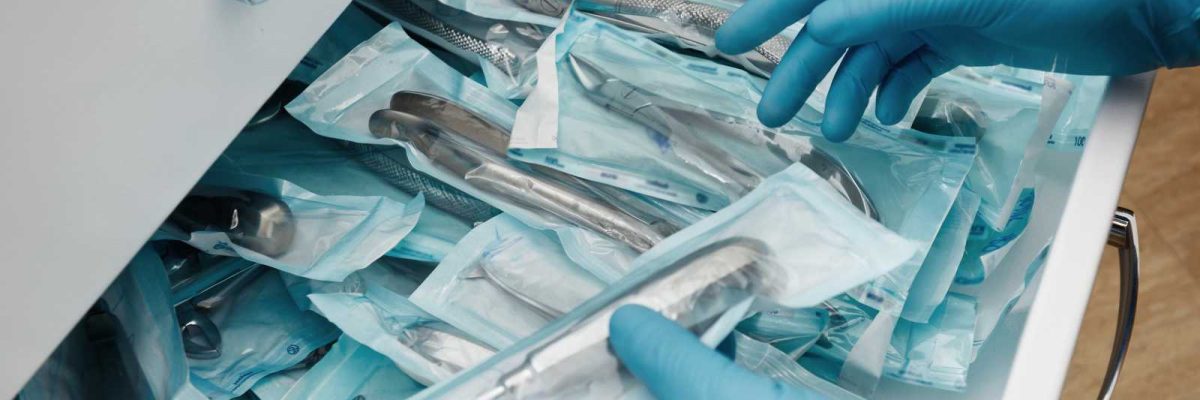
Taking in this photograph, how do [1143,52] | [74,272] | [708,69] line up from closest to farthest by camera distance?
[74,272] < [1143,52] < [708,69]

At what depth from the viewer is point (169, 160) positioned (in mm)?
376

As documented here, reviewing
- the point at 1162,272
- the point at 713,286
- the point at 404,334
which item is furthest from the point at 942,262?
the point at 1162,272

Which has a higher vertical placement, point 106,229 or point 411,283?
point 106,229

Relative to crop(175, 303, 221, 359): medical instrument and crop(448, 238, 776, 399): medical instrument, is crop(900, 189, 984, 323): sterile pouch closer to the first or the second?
crop(448, 238, 776, 399): medical instrument

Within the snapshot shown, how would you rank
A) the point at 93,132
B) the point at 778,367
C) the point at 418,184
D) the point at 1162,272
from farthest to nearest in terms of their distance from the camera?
1. the point at 1162,272
2. the point at 418,184
3. the point at 778,367
4. the point at 93,132

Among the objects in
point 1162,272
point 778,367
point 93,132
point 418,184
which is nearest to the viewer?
point 93,132

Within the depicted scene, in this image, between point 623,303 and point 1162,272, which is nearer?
point 623,303

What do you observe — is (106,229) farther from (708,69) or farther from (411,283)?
(708,69)

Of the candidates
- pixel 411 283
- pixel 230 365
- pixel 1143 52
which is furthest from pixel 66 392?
pixel 1143 52

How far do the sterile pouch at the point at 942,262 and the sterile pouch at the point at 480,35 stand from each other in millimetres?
251

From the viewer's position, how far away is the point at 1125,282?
1.59 ft

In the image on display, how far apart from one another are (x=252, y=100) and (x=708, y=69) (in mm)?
265

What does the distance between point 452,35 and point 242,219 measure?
0.58 ft

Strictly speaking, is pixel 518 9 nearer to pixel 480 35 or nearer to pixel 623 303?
pixel 480 35
